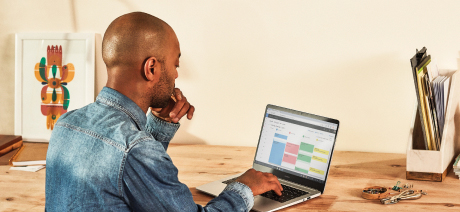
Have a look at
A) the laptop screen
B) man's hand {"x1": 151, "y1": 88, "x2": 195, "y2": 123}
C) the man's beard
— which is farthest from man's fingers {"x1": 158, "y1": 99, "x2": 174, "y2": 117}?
the laptop screen

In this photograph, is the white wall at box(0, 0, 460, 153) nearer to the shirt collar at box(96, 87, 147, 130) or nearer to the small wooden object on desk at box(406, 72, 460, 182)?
the small wooden object on desk at box(406, 72, 460, 182)

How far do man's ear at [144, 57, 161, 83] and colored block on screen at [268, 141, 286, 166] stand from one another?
0.59m

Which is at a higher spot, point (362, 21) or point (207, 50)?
point (362, 21)

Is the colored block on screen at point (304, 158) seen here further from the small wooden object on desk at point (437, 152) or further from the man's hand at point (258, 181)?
the small wooden object on desk at point (437, 152)

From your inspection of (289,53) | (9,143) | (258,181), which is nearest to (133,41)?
(258,181)

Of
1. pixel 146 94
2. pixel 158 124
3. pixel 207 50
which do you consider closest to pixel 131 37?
pixel 146 94

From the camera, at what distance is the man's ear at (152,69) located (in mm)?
932

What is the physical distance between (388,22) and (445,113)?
42 centimetres

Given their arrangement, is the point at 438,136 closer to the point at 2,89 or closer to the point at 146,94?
the point at 146,94

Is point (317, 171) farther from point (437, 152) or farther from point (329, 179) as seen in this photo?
point (437, 152)

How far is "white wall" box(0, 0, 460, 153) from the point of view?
1.68 m

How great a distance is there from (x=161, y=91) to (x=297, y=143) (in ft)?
1.84

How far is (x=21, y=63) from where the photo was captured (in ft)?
6.22

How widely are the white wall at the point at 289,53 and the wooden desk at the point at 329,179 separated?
0.12 metres
